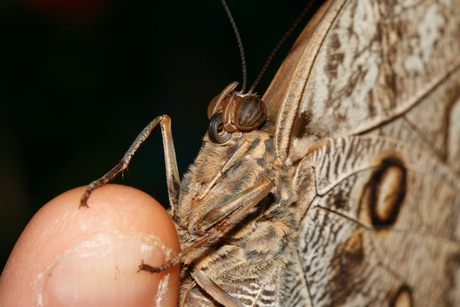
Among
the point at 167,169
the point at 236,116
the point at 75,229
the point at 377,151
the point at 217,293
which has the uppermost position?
the point at 236,116

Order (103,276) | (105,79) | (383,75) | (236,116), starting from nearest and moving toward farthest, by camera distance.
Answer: (383,75), (103,276), (236,116), (105,79)

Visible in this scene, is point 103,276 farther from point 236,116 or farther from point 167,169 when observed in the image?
point 236,116

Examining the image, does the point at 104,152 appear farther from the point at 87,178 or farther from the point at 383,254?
the point at 383,254

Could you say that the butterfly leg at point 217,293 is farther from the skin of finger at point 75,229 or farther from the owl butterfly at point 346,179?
the skin of finger at point 75,229

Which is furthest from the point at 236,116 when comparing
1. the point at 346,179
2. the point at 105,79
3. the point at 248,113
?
the point at 105,79

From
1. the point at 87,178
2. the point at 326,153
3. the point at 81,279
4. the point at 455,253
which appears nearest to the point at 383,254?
the point at 455,253

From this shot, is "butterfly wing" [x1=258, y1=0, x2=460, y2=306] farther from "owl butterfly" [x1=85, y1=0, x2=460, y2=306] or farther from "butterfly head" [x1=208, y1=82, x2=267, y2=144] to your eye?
"butterfly head" [x1=208, y1=82, x2=267, y2=144]

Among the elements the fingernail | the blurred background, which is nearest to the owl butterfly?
the fingernail
